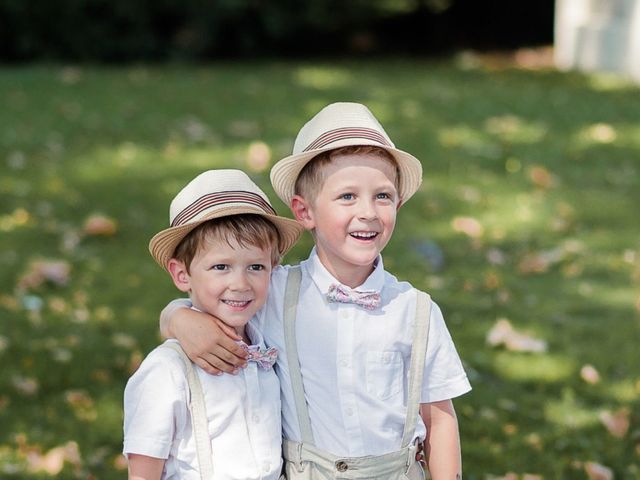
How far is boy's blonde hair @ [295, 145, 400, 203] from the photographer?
2.63 m

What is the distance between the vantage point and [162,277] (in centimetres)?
618

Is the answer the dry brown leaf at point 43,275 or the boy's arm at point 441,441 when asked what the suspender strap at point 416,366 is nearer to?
the boy's arm at point 441,441

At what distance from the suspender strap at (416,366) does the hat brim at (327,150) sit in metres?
0.31

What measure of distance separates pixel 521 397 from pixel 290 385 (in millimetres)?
2297

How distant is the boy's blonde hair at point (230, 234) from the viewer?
2.59 meters

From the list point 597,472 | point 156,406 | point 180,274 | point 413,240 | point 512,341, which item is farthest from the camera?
Answer: point 413,240

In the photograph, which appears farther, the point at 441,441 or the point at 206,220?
the point at 441,441

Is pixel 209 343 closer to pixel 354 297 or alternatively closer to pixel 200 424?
pixel 200 424

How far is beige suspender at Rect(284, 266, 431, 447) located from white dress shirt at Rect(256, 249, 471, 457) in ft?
0.05

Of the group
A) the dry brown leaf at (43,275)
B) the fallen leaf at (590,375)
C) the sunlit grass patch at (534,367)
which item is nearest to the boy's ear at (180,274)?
the sunlit grass patch at (534,367)

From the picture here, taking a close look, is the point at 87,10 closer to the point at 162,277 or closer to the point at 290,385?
the point at 162,277

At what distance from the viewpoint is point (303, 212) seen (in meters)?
2.73

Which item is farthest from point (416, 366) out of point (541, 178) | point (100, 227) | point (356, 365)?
point (541, 178)

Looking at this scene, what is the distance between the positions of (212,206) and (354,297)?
1.33 feet
